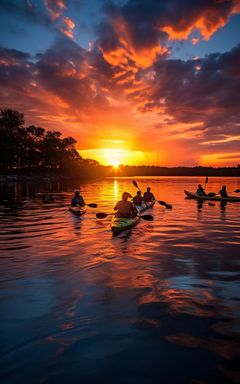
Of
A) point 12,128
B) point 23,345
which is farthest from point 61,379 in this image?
point 12,128

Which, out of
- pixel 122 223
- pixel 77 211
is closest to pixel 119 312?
pixel 122 223

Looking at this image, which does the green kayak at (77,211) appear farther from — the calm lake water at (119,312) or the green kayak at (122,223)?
the calm lake water at (119,312)

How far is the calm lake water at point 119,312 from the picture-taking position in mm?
4984

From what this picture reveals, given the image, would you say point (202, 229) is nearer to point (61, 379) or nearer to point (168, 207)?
point (168, 207)

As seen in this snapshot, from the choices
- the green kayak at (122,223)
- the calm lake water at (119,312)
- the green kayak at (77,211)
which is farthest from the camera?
the green kayak at (77,211)

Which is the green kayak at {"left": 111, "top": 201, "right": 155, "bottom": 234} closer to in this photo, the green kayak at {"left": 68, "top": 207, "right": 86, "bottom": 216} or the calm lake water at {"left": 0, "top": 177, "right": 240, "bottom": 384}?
the calm lake water at {"left": 0, "top": 177, "right": 240, "bottom": 384}

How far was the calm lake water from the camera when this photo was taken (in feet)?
16.4

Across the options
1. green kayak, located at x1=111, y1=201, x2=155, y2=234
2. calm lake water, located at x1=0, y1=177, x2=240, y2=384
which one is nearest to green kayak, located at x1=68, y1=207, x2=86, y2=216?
green kayak, located at x1=111, y1=201, x2=155, y2=234

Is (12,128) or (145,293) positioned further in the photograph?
(12,128)

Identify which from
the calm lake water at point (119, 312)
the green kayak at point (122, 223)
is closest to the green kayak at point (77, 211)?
the green kayak at point (122, 223)

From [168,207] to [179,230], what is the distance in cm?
1002

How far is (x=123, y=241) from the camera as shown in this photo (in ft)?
47.2

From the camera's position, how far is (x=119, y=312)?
6.96 m

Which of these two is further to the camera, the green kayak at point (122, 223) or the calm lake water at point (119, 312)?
the green kayak at point (122, 223)
